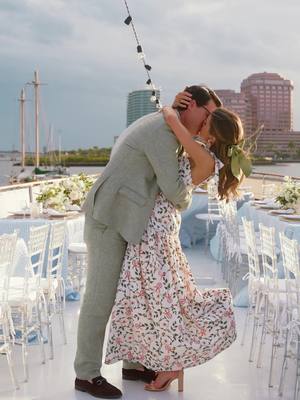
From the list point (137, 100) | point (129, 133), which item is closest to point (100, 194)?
point (129, 133)

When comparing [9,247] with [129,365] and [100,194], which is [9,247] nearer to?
[100,194]

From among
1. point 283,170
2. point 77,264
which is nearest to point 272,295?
point 77,264

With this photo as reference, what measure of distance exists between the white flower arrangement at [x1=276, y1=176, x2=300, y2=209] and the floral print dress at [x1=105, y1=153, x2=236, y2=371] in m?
3.42

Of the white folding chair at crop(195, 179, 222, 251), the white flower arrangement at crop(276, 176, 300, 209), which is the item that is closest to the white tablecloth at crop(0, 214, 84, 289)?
the white flower arrangement at crop(276, 176, 300, 209)

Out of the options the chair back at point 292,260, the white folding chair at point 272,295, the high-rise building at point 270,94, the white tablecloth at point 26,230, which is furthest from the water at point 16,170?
the high-rise building at point 270,94

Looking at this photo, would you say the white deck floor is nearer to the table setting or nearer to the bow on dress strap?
the bow on dress strap

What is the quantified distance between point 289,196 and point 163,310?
3660 millimetres

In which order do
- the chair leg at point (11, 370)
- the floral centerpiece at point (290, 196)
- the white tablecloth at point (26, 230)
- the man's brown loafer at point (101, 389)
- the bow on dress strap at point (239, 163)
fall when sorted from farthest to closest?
the floral centerpiece at point (290, 196)
the white tablecloth at point (26, 230)
the chair leg at point (11, 370)
the man's brown loafer at point (101, 389)
the bow on dress strap at point (239, 163)

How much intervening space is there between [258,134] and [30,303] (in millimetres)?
1750

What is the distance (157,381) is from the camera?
138 inches

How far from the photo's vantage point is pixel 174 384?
3.66 meters

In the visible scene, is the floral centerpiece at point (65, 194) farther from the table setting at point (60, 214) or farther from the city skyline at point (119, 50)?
the city skyline at point (119, 50)

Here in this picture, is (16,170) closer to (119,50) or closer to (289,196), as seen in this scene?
(119,50)

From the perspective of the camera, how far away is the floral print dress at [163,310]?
324 centimetres
